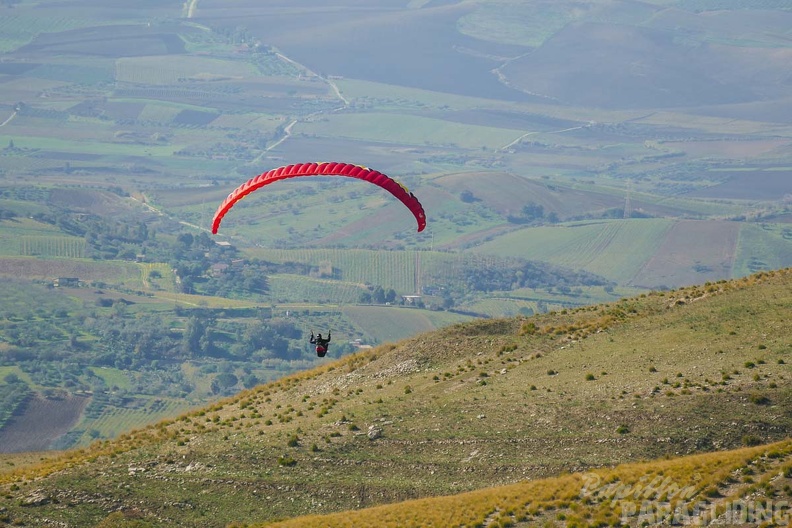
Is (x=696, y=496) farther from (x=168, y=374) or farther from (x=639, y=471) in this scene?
(x=168, y=374)

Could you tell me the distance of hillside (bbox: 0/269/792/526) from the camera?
32.6 meters

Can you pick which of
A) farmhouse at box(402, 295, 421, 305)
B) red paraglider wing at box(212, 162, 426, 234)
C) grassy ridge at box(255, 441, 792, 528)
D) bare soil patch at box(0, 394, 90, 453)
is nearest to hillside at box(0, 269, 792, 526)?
grassy ridge at box(255, 441, 792, 528)

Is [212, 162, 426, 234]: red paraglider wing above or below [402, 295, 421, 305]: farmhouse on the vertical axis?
above

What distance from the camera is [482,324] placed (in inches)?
1975

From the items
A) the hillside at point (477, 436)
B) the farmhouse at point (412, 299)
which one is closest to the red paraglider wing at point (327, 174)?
the hillside at point (477, 436)

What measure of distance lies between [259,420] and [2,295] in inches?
6408

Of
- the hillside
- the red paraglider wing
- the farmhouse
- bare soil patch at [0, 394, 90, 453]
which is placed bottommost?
the farmhouse

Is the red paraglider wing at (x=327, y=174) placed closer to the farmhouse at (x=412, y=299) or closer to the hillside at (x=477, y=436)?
the hillside at (x=477, y=436)

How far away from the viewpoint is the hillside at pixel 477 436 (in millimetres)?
32594

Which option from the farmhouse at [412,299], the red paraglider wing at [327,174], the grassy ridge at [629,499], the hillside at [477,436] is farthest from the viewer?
the farmhouse at [412,299]

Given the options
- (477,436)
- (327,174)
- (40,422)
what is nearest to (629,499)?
(477,436)

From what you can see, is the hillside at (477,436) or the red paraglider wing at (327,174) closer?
the hillside at (477,436)

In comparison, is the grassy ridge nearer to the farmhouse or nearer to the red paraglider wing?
the red paraglider wing

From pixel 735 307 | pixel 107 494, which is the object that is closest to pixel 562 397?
pixel 735 307
